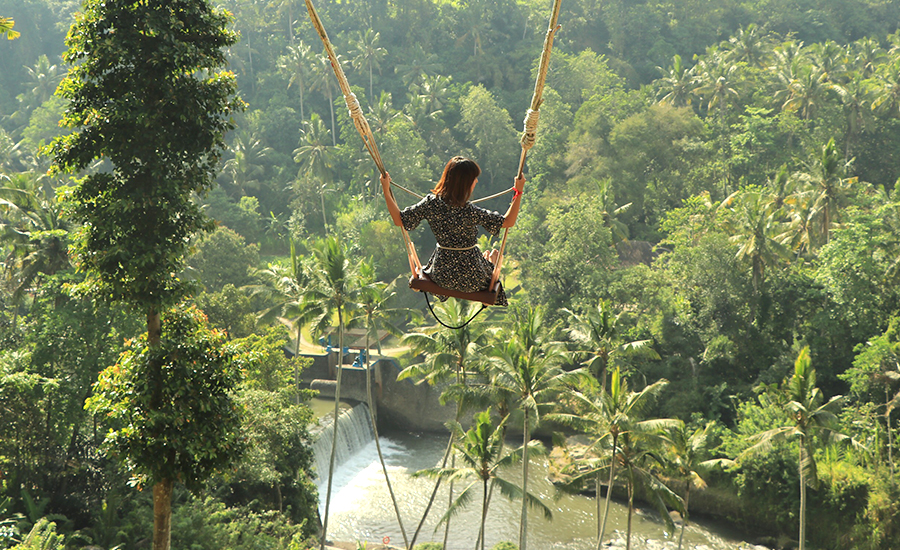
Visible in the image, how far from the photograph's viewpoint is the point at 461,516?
97.9 ft

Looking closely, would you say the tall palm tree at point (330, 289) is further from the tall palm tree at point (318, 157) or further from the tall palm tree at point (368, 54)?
the tall palm tree at point (368, 54)

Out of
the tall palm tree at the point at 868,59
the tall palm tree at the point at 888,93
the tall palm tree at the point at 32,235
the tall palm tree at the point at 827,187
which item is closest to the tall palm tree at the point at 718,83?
the tall palm tree at the point at 888,93

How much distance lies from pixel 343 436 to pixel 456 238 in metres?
29.1

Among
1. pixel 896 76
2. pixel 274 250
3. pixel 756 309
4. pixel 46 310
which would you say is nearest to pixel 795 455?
pixel 756 309

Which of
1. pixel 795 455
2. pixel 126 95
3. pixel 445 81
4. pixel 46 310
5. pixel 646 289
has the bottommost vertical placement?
pixel 795 455

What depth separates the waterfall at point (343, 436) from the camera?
104ft

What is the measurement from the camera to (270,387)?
88.4 feet

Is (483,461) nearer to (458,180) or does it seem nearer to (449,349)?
(449,349)

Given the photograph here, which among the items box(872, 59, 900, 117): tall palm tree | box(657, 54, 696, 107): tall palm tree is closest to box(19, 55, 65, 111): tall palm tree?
box(657, 54, 696, 107): tall palm tree

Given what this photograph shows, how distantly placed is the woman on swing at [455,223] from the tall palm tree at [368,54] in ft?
193

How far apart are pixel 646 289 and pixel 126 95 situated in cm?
3046

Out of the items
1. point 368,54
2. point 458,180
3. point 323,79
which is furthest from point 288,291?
point 368,54

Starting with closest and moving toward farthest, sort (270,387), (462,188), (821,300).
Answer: (462,188), (270,387), (821,300)

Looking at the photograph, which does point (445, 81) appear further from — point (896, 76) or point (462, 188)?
point (462, 188)
